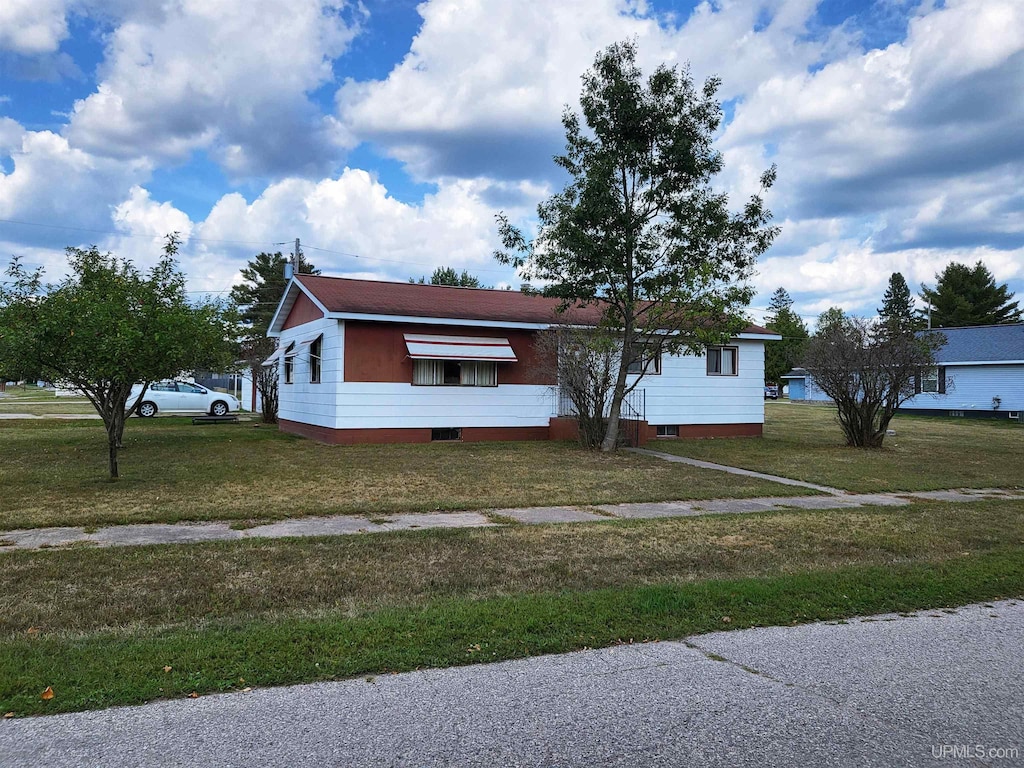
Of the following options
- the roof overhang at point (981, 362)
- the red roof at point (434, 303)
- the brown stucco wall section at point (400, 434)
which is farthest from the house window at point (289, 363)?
the roof overhang at point (981, 362)

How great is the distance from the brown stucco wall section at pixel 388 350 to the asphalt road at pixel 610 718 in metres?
13.0

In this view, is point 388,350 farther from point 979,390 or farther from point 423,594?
point 979,390

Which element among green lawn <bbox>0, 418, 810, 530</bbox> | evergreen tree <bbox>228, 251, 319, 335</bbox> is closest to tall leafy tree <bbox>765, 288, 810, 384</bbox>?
evergreen tree <bbox>228, 251, 319, 335</bbox>

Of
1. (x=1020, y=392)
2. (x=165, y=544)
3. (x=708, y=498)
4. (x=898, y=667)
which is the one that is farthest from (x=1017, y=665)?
(x=1020, y=392)

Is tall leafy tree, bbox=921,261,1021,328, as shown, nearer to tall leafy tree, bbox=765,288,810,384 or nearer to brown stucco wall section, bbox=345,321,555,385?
tall leafy tree, bbox=765,288,810,384

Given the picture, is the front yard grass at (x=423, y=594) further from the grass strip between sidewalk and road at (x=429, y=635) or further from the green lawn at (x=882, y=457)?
the green lawn at (x=882, y=457)

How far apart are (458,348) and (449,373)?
866 mm

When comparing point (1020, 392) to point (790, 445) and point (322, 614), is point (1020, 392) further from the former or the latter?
point (322, 614)

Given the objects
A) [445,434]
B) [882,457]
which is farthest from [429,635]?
[882,457]

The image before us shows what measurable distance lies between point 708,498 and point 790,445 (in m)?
9.08

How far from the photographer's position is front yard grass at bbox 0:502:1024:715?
390 cm

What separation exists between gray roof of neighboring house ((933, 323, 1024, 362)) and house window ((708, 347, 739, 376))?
50.6 feet

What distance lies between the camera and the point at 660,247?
14703 mm

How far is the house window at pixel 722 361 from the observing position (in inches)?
799
